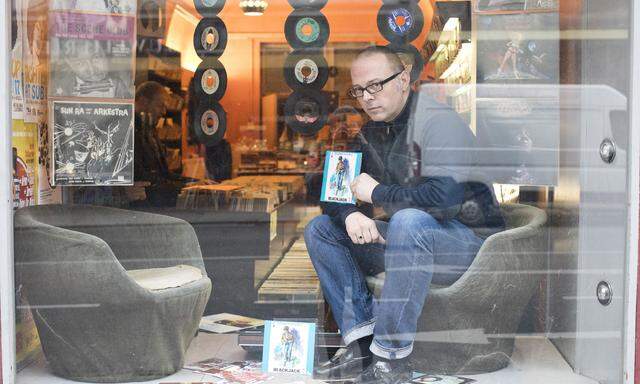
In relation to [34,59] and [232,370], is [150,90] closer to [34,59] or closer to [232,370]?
[34,59]

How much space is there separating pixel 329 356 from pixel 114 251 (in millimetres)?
930

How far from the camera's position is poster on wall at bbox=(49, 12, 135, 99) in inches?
126

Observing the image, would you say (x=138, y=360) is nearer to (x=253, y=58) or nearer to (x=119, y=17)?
(x=119, y=17)

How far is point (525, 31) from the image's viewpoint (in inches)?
133

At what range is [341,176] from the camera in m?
3.38

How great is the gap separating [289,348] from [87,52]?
1.39 metres

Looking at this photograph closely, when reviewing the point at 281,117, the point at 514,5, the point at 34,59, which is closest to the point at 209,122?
the point at 281,117

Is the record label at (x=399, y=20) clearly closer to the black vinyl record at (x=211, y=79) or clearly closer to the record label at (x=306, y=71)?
the record label at (x=306, y=71)

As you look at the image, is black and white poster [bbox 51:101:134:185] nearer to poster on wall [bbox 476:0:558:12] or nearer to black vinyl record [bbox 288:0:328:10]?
black vinyl record [bbox 288:0:328:10]

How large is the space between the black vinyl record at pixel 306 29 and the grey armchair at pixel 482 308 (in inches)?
42.6

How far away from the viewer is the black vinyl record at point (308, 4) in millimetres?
3334

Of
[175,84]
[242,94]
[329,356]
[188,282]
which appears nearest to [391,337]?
[329,356]

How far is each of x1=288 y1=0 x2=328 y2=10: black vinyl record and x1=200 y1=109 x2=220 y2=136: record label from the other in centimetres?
95

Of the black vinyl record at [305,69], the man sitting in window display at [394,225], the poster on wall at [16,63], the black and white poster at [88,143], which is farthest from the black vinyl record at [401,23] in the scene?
the poster on wall at [16,63]
